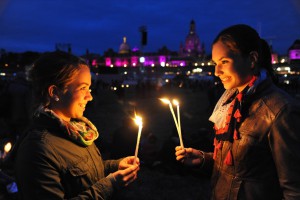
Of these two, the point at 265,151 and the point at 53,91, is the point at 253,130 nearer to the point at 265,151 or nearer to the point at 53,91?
the point at 265,151

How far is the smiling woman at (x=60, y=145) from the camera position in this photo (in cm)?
173

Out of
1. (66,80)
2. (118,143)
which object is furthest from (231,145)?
(118,143)

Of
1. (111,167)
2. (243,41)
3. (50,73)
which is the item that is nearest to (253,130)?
(243,41)

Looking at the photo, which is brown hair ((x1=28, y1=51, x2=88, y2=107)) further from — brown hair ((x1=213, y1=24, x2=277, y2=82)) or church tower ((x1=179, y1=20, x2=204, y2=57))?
church tower ((x1=179, y1=20, x2=204, y2=57))

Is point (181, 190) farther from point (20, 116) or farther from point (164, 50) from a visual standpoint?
point (164, 50)

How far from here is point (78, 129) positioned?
2.13 metres

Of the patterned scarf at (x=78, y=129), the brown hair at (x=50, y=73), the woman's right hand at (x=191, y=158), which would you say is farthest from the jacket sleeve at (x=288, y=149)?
the brown hair at (x=50, y=73)

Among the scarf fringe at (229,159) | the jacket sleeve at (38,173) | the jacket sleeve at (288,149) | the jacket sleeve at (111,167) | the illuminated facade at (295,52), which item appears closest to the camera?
the jacket sleeve at (38,173)

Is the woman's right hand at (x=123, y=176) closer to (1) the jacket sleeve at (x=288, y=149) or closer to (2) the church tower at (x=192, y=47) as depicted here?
(1) the jacket sleeve at (x=288, y=149)

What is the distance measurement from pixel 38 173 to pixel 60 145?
0.85 ft

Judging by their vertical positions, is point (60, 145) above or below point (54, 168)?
above

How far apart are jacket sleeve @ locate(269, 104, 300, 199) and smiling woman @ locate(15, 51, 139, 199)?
1.07 m

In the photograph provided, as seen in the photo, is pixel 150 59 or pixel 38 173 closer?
pixel 38 173

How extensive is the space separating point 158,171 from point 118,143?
1448 millimetres
